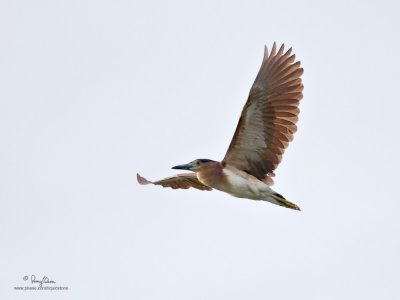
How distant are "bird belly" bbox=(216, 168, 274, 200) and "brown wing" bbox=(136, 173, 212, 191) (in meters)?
2.04

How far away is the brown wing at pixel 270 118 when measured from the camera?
17.9m

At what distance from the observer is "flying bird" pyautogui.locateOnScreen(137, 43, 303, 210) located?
1788cm

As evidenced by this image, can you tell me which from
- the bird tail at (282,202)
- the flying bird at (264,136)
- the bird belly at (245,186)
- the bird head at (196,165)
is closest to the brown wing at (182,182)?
the bird head at (196,165)

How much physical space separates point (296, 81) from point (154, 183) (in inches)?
160

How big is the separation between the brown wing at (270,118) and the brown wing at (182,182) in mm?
2090

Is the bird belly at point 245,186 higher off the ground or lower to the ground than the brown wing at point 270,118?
lower

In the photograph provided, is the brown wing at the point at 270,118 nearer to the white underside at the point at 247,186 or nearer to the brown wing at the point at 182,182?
the white underside at the point at 247,186

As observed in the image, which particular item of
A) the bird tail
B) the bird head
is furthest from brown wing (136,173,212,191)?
the bird tail

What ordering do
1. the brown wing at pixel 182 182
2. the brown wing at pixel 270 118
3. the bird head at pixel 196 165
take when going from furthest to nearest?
the brown wing at pixel 182 182 → the bird head at pixel 196 165 → the brown wing at pixel 270 118

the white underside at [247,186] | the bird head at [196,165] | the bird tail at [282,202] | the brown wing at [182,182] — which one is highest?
the brown wing at [182,182]

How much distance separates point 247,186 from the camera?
17.9 m

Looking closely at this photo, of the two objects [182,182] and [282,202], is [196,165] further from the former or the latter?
[182,182]

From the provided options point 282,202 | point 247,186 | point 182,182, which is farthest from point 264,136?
point 182,182

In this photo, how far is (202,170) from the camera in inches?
725
